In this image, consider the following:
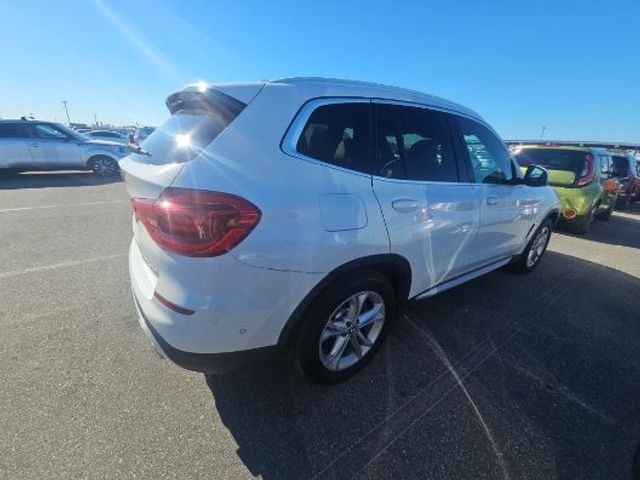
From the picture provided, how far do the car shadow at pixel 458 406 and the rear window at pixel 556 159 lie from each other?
4.53m

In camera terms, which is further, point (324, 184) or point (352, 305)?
point (352, 305)

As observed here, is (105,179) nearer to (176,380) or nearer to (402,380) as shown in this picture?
(176,380)

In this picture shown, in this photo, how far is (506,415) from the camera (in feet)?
7.30

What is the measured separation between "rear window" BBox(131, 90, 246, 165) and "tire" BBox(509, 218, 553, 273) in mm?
3880

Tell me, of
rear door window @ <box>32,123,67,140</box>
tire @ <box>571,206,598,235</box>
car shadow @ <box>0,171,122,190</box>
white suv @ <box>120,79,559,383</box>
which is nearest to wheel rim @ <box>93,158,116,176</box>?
car shadow @ <box>0,171,122,190</box>

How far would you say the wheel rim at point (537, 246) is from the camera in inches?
176

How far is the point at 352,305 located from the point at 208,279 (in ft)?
3.34

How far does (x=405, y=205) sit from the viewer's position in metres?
2.29

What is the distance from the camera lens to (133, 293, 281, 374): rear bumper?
180 cm

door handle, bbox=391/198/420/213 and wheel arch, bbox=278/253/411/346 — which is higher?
door handle, bbox=391/198/420/213

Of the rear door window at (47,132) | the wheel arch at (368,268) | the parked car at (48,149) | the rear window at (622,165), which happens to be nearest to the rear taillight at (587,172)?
the rear window at (622,165)

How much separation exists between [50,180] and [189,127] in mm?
11356

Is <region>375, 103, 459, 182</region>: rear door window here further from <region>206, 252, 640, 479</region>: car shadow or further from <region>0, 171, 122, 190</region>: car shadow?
<region>0, 171, 122, 190</region>: car shadow

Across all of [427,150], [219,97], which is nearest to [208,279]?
[219,97]
